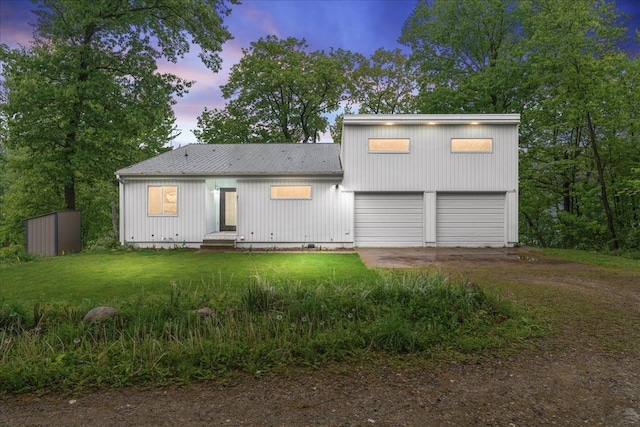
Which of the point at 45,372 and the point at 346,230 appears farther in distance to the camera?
the point at 346,230

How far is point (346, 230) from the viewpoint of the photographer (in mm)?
12078

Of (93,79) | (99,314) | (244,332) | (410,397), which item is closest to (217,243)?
(99,314)

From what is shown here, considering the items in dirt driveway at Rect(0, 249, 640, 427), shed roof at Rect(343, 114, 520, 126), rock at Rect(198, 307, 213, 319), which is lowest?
dirt driveway at Rect(0, 249, 640, 427)

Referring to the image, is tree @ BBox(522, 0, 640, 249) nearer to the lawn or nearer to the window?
the lawn

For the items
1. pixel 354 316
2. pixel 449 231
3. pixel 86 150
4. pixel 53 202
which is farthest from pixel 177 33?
pixel 354 316

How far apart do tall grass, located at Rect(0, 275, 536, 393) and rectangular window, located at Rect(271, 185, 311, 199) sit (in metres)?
7.59

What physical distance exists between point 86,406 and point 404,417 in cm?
227

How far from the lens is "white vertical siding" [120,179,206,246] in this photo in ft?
39.8

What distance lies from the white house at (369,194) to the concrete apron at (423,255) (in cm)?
85

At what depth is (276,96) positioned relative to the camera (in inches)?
880

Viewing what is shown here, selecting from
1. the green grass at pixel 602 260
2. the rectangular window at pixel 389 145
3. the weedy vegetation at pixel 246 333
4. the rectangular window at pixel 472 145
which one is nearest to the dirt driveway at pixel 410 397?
the weedy vegetation at pixel 246 333

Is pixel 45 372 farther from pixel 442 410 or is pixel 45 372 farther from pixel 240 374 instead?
pixel 442 410

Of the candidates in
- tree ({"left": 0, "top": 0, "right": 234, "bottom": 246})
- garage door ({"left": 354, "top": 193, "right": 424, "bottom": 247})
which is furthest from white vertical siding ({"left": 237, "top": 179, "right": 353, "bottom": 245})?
tree ({"left": 0, "top": 0, "right": 234, "bottom": 246})

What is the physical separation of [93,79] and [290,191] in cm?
917
